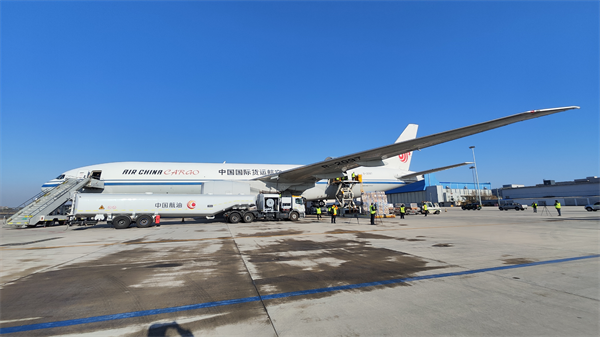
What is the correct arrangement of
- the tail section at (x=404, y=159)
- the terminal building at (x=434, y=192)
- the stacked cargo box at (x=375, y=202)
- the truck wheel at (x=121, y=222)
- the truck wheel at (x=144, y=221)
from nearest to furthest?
the truck wheel at (x=121, y=222) < the truck wheel at (x=144, y=221) < the stacked cargo box at (x=375, y=202) < the tail section at (x=404, y=159) < the terminal building at (x=434, y=192)

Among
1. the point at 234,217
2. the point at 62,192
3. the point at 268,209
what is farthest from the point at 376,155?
the point at 62,192

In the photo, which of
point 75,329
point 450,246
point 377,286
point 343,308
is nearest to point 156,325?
point 75,329

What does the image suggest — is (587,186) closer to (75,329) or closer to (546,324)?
(546,324)

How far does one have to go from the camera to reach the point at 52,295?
498 cm

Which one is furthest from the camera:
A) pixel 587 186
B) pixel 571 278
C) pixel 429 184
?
pixel 429 184

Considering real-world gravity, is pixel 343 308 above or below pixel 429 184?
below

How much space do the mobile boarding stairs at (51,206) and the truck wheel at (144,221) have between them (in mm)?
7260

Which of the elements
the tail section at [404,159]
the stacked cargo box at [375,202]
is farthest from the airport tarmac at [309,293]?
the tail section at [404,159]

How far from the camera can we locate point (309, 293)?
15.6 ft

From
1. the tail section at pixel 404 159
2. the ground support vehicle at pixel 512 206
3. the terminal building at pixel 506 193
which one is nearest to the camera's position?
the tail section at pixel 404 159

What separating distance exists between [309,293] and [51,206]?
26315 millimetres

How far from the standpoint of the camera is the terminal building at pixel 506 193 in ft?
187

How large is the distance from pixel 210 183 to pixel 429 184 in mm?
62299

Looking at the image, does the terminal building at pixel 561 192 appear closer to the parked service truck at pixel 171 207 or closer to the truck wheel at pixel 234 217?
the parked service truck at pixel 171 207
